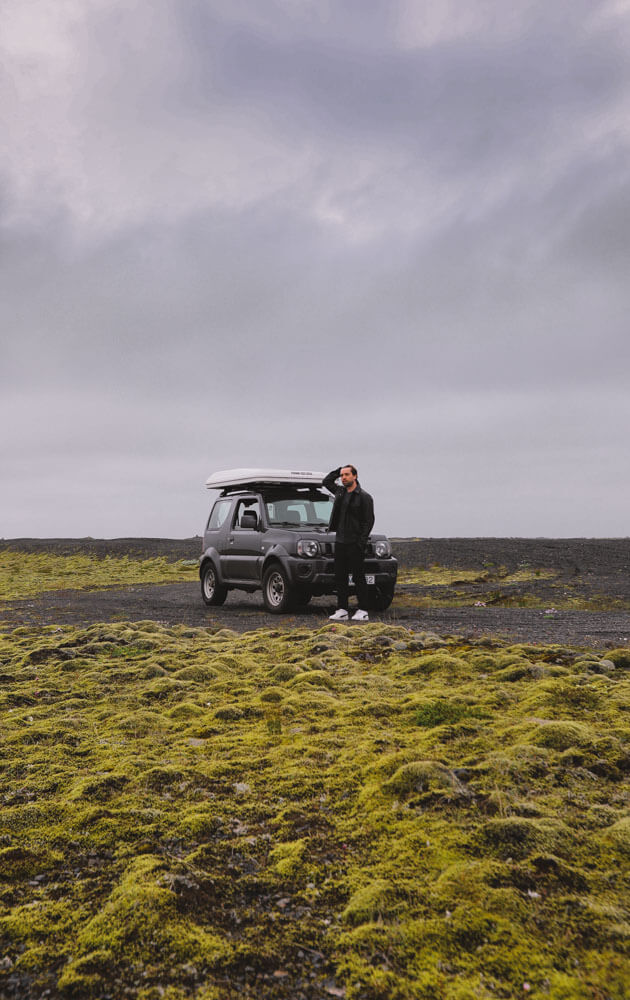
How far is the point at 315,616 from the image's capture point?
44.4 ft

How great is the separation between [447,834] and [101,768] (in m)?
2.44

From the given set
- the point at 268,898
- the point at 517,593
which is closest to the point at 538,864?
the point at 268,898

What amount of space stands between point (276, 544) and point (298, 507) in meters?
1.40

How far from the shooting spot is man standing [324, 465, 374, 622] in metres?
12.5

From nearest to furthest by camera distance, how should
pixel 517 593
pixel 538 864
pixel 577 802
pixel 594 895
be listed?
pixel 594 895, pixel 538 864, pixel 577 802, pixel 517 593

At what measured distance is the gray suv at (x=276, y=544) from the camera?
13.5 metres

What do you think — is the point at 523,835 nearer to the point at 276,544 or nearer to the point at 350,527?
the point at 350,527

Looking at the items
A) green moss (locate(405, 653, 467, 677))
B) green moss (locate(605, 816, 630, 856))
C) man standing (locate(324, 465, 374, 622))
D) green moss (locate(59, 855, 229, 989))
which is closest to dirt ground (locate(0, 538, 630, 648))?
man standing (locate(324, 465, 374, 622))

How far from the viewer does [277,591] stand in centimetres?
1427

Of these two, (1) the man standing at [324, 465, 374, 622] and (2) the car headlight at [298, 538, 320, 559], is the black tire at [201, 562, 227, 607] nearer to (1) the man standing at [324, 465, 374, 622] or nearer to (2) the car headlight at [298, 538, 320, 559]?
(2) the car headlight at [298, 538, 320, 559]

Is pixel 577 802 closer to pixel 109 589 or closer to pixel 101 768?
pixel 101 768

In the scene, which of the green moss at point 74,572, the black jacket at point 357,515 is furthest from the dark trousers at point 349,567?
the green moss at point 74,572

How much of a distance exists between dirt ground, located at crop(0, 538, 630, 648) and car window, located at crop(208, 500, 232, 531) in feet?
6.08

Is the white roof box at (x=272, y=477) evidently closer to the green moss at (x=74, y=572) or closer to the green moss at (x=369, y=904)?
the green moss at (x=74, y=572)
